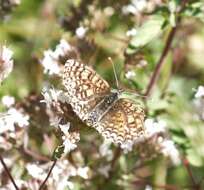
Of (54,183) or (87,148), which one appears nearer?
(54,183)

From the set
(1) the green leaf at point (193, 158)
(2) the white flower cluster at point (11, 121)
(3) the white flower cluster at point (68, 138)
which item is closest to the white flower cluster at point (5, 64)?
(2) the white flower cluster at point (11, 121)

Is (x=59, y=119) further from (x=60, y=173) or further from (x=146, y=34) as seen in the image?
(x=146, y=34)

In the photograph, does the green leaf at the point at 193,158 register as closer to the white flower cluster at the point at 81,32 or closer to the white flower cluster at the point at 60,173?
the white flower cluster at the point at 60,173

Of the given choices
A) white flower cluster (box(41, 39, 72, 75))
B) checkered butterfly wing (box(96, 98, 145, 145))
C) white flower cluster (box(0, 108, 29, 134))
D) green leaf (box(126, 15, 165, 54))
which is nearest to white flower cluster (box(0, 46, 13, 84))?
white flower cluster (box(0, 108, 29, 134))

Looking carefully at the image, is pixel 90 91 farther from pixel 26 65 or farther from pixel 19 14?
pixel 19 14

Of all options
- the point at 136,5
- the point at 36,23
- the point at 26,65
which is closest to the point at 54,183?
the point at 136,5

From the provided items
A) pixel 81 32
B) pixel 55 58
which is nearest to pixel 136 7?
pixel 81 32

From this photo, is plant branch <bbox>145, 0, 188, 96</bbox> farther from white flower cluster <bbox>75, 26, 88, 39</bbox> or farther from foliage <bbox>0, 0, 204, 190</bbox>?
white flower cluster <bbox>75, 26, 88, 39</bbox>
